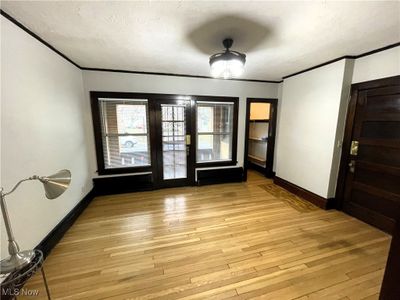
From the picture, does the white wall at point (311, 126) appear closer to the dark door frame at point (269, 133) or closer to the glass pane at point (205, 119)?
the dark door frame at point (269, 133)

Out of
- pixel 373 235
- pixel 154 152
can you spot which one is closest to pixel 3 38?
pixel 154 152

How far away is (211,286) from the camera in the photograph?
1629 millimetres

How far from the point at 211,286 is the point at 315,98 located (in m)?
3.22

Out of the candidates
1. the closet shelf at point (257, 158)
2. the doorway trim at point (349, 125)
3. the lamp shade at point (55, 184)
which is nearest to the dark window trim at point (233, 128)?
the closet shelf at point (257, 158)

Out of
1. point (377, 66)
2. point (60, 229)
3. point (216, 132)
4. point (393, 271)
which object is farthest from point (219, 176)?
point (393, 271)

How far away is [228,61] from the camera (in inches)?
80.0

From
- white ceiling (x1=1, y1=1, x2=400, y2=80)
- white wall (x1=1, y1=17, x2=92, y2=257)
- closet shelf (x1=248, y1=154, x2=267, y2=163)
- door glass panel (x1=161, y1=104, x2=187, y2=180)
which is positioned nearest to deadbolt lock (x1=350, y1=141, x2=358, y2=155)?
white ceiling (x1=1, y1=1, x2=400, y2=80)

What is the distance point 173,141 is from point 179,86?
1.14 meters

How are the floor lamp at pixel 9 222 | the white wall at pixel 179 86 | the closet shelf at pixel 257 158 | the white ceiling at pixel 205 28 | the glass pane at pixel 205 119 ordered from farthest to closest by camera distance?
the closet shelf at pixel 257 158 → the glass pane at pixel 205 119 → the white wall at pixel 179 86 → the white ceiling at pixel 205 28 → the floor lamp at pixel 9 222

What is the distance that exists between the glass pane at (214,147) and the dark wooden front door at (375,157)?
7.25 ft

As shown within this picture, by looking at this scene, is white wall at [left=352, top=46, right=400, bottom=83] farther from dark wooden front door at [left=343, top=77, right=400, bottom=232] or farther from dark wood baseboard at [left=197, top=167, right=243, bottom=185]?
dark wood baseboard at [left=197, top=167, right=243, bottom=185]

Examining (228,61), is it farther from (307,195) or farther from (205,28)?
(307,195)

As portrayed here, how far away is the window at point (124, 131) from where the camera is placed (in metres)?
3.50

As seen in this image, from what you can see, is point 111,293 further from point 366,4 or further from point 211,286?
point 366,4
